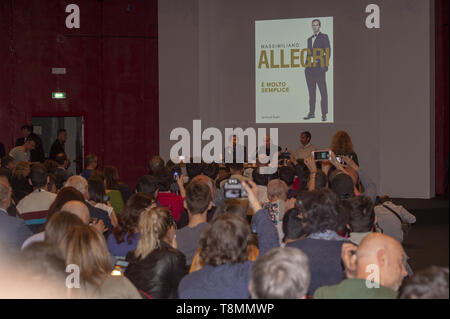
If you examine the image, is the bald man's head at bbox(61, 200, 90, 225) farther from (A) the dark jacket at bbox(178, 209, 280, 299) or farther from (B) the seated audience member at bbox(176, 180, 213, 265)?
(A) the dark jacket at bbox(178, 209, 280, 299)

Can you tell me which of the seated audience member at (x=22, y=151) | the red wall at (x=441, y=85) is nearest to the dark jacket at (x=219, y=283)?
the seated audience member at (x=22, y=151)

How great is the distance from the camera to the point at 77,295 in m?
2.48

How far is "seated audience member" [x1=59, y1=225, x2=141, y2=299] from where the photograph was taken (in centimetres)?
257

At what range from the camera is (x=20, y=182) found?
20.3 feet

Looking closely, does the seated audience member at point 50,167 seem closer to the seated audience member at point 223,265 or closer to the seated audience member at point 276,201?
the seated audience member at point 276,201

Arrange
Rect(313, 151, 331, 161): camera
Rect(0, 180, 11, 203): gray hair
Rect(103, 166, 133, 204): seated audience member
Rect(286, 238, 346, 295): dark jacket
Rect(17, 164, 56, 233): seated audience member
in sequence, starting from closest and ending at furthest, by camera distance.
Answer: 1. Rect(286, 238, 346, 295): dark jacket
2. Rect(0, 180, 11, 203): gray hair
3. Rect(17, 164, 56, 233): seated audience member
4. Rect(313, 151, 331, 161): camera
5. Rect(103, 166, 133, 204): seated audience member

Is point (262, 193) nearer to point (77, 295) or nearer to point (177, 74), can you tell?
point (77, 295)

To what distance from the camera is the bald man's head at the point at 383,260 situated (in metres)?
2.52

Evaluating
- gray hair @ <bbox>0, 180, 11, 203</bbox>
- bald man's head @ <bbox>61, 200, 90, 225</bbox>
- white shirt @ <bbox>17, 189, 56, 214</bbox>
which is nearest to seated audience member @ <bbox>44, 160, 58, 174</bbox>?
white shirt @ <bbox>17, 189, 56, 214</bbox>

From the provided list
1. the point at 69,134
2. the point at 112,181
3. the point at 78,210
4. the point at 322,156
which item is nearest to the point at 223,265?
the point at 78,210

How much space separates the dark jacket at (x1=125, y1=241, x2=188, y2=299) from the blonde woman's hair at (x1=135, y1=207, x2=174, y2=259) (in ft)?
A: 0.22

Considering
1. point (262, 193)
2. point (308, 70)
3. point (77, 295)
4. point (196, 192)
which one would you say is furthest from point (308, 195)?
point (308, 70)

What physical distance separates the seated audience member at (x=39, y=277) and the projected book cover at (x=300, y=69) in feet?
33.0

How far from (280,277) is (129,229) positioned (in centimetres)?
197
